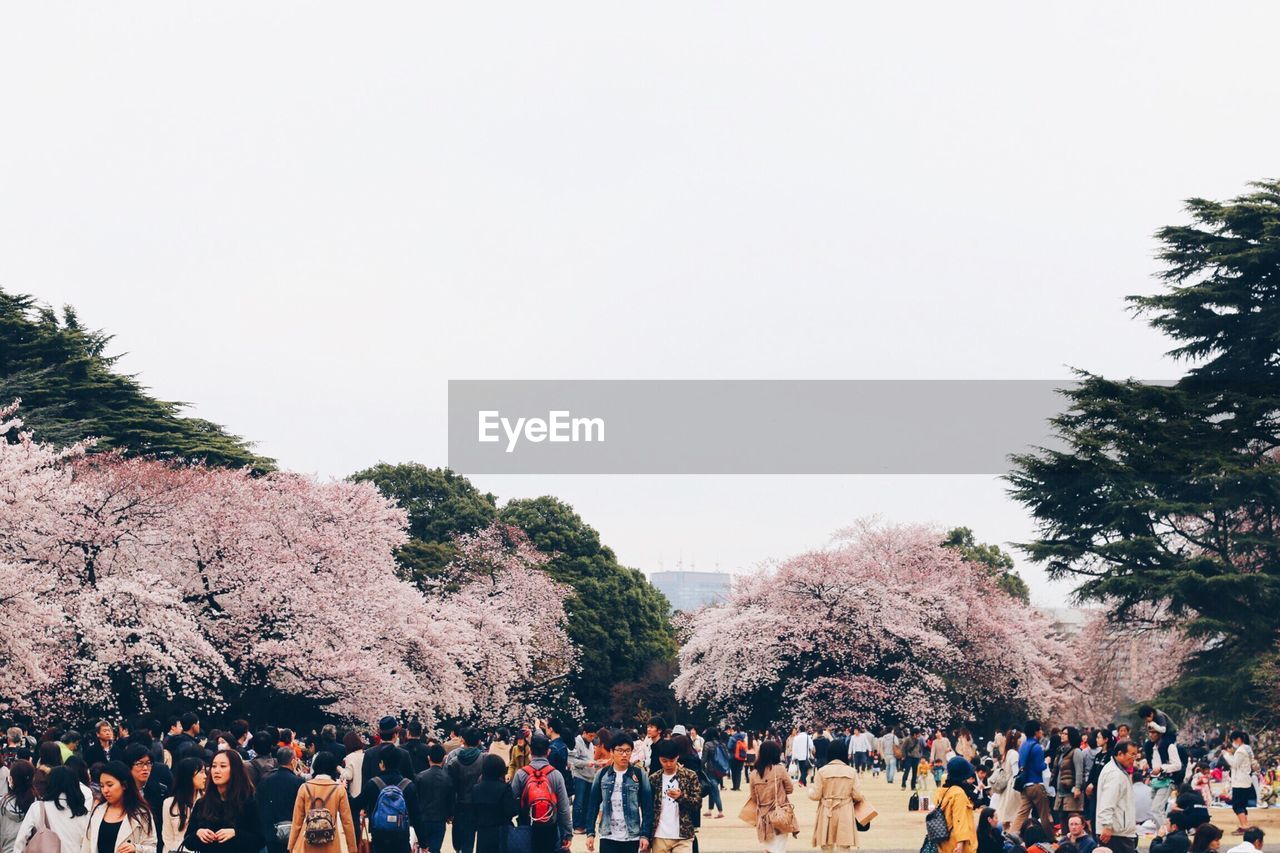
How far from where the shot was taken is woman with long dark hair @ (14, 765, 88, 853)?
32.2ft

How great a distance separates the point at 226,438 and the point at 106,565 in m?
19.7

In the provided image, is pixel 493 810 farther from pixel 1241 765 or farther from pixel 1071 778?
pixel 1241 765

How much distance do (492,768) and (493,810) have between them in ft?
1.17

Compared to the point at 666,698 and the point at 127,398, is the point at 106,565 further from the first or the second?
the point at 666,698

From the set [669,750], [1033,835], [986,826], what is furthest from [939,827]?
[669,750]

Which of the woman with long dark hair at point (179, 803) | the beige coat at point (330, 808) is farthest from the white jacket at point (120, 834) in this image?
the beige coat at point (330, 808)

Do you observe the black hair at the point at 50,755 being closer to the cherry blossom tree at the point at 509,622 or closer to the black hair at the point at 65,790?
the black hair at the point at 65,790

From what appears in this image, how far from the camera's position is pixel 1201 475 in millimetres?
31812

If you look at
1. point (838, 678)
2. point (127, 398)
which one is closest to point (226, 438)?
point (127, 398)

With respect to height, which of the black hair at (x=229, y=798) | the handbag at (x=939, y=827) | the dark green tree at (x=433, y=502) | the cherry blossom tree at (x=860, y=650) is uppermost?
the dark green tree at (x=433, y=502)

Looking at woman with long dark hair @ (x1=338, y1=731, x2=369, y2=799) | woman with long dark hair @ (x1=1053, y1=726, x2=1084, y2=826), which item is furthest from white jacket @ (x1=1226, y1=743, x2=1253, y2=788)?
woman with long dark hair @ (x1=338, y1=731, x2=369, y2=799)

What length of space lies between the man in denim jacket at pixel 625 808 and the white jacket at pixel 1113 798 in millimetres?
4566

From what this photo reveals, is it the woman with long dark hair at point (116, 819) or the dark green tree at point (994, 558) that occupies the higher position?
the dark green tree at point (994, 558)

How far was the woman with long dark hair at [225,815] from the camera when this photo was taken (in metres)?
9.98
